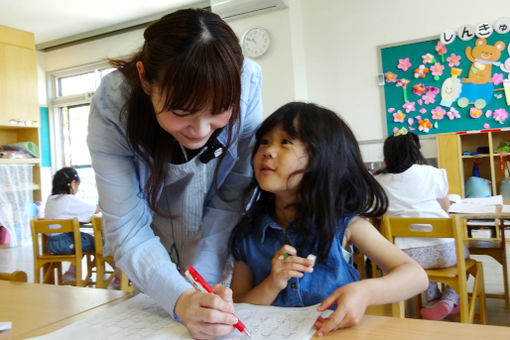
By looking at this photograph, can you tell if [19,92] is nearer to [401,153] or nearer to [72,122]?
→ [72,122]

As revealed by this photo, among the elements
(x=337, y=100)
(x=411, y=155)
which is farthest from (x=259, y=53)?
(x=411, y=155)

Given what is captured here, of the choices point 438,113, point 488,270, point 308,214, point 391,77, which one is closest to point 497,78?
point 438,113

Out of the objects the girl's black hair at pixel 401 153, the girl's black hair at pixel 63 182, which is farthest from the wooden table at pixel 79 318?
the girl's black hair at pixel 63 182

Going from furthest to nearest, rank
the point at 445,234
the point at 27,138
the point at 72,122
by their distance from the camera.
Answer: the point at 72,122
the point at 27,138
the point at 445,234

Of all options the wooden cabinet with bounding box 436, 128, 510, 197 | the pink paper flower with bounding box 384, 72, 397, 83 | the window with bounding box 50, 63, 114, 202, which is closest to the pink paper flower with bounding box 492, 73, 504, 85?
the wooden cabinet with bounding box 436, 128, 510, 197

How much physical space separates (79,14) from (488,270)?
578 cm

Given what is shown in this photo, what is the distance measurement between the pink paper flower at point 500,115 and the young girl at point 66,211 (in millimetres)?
4093

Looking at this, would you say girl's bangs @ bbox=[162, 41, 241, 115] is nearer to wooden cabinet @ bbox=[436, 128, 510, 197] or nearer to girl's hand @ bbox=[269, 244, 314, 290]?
girl's hand @ bbox=[269, 244, 314, 290]

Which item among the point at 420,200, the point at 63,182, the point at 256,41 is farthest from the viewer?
the point at 256,41

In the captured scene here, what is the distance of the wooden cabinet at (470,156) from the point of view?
167 inches

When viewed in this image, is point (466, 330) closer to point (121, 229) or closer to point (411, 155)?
point (121, 229)

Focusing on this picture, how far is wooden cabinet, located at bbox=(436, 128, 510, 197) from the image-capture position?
4.24m

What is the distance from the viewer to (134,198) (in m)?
0.89

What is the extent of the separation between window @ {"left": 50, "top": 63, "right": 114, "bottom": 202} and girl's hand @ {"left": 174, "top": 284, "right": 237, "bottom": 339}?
687 centimetres
